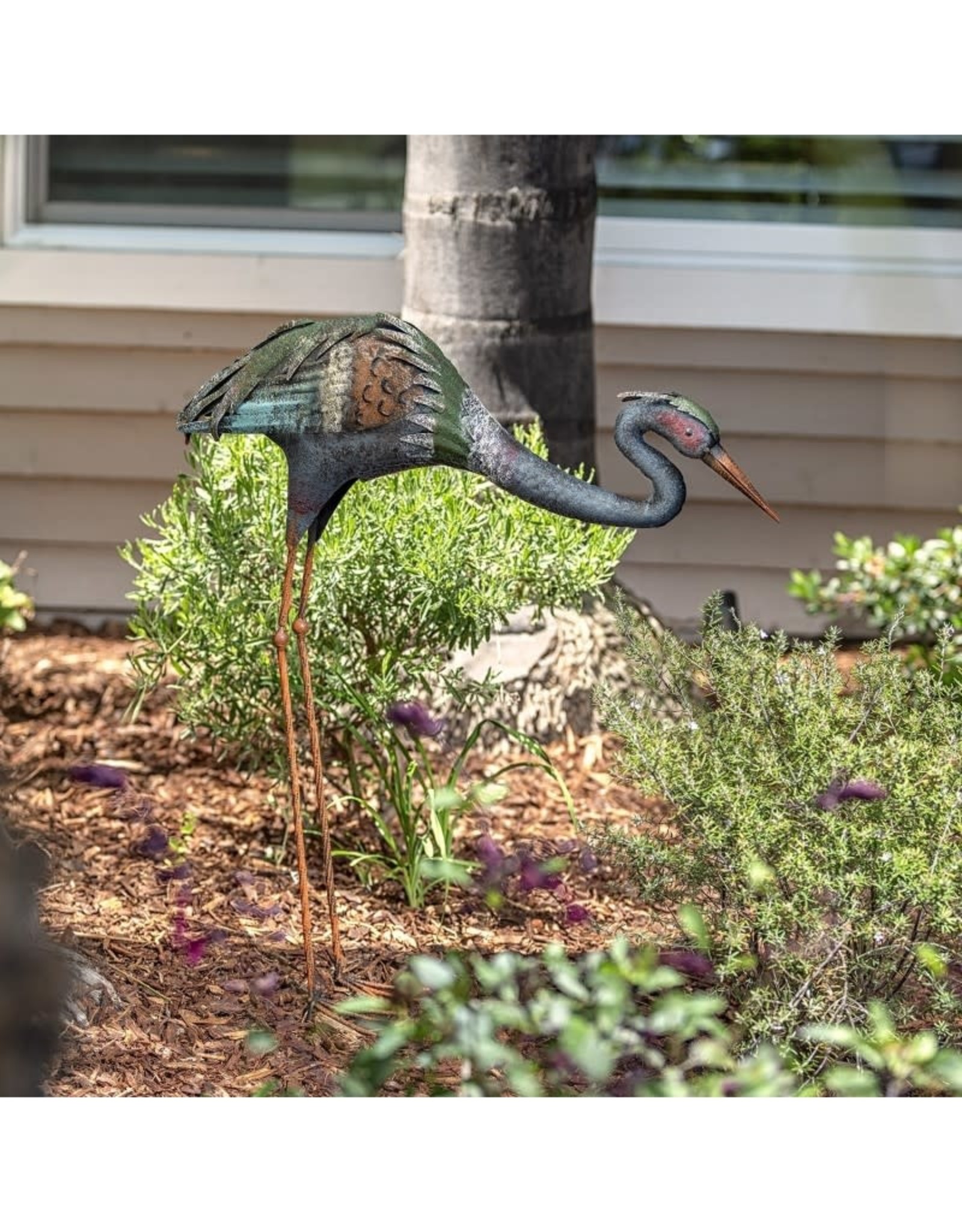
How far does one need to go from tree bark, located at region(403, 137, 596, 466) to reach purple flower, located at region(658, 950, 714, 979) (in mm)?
1726

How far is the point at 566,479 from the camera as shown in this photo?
2576 millimetres

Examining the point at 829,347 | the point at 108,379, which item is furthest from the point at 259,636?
the point at 829,347

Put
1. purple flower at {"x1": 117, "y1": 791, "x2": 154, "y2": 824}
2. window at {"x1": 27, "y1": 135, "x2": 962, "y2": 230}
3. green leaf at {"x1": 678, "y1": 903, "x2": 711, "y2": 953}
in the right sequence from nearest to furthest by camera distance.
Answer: green leaf at {"x1": 678, "y1": 903, "x2": 711, "y2": 953}
purple flower at {"x1": 117, "y1": 791, "x2": 154, "y2": 824}
window at {"x1": 27, "y1": 135, "x2": 962, "y2": 230}

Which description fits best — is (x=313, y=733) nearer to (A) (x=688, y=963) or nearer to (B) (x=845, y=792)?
(A) (x=688, y=963)

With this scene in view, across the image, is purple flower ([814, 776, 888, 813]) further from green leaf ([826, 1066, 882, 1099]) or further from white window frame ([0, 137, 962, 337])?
white window frame ([0, 137, 962, 337])

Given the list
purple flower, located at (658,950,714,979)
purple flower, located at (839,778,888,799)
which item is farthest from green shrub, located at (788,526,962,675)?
purple flower, located at (839,778,888,799)

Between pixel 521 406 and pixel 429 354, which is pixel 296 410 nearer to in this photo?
pixel 429 354

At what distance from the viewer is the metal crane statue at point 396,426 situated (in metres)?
2.53

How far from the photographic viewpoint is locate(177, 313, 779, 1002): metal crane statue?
253 cm

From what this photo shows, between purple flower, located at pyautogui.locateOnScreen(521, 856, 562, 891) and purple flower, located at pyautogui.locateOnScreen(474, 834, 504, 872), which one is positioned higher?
purple flower, located at pyautogui.locateOnScreen(474, 834, 504, 872)

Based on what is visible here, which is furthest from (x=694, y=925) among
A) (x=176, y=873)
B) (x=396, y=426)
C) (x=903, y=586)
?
(x=903, y=586)

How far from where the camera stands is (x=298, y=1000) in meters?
2.92

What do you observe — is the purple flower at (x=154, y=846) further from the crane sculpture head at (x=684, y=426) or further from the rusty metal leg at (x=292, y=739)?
the crane sculpture head at (x=684, y=426)
